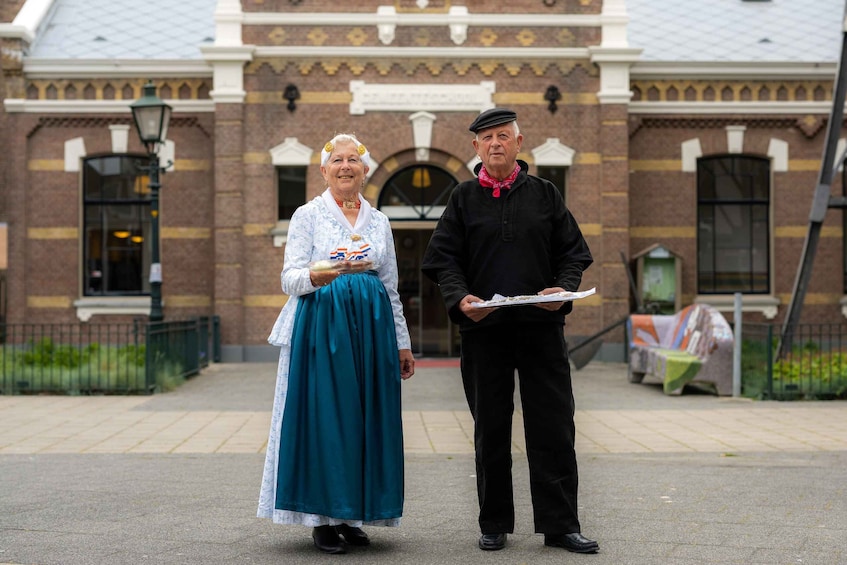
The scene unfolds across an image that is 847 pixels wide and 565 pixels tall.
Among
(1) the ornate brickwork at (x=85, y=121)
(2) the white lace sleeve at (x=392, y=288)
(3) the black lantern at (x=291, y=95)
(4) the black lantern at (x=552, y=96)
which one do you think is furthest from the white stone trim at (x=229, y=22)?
(2) the white lace sleeve at (x=392, y=288)

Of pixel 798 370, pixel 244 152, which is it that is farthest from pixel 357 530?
pixel 244 152

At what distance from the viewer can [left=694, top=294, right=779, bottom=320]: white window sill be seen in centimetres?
2039

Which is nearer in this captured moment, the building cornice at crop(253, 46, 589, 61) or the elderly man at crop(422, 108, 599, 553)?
the elderly man at crop(422, 108, 599, 553)

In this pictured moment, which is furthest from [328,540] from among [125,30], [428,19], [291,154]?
[125,30]

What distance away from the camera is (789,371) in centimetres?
1320

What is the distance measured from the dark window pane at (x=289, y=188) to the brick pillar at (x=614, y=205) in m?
5.26

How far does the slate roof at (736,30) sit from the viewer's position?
70.3ft

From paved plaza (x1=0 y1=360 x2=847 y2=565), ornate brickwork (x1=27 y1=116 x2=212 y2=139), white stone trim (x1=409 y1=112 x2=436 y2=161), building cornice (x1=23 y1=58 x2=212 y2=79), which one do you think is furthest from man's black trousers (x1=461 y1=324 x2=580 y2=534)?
ornate brickwork (x1=27 y1=116 x2=212 y2=139)

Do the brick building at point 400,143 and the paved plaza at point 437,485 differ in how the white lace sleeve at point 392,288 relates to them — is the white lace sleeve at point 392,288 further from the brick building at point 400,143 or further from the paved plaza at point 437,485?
the brick building at point 400,143

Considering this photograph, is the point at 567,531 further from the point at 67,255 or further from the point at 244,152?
the point at 67,255

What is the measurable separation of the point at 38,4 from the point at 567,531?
63.8 feet

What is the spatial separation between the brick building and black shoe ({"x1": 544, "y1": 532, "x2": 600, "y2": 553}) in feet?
46.2

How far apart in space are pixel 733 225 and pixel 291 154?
27.4 feet

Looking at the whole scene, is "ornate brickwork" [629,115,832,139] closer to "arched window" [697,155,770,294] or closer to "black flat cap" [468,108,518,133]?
"arched window" [697,155,770,294]
